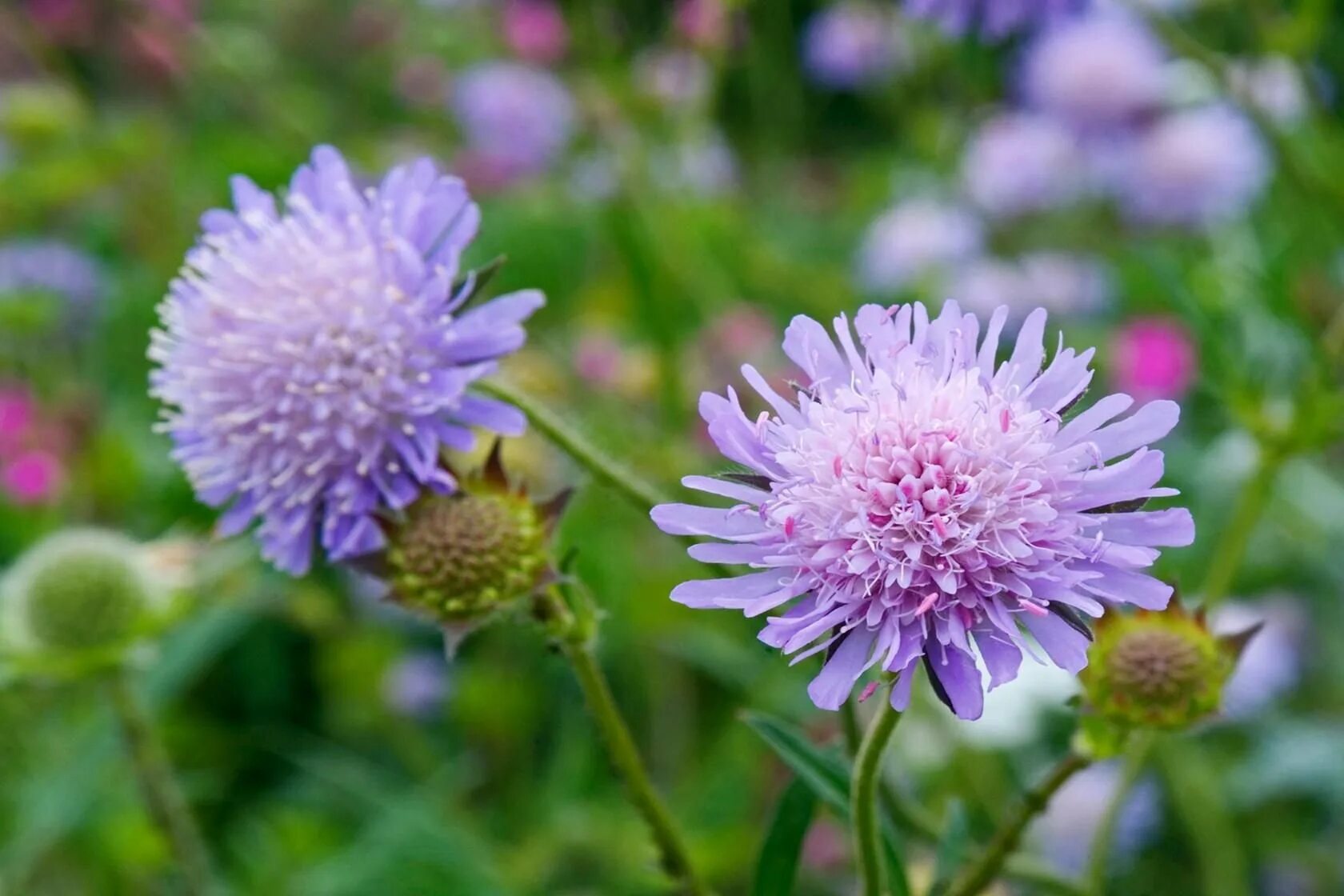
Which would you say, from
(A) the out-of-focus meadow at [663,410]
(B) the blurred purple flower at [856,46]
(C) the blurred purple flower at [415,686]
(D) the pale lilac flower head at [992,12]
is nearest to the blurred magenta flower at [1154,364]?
(A) the out-of-focus meadow at [663,410]

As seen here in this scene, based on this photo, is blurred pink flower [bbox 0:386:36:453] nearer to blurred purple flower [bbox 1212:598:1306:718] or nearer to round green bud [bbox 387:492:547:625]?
round green bud [bbox 387:492:547:625]

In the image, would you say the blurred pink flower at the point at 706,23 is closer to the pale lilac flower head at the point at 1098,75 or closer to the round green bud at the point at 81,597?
the pale lilac flower head at the point at 1098,75

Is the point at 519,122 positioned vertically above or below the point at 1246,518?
above

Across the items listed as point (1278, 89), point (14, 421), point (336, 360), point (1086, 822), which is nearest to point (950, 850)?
point (336, 360)

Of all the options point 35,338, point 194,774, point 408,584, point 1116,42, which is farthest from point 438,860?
point 1116,42

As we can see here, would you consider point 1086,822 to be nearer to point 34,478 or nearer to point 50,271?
point 34,478

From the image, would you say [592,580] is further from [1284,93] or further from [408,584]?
[1284,93]
